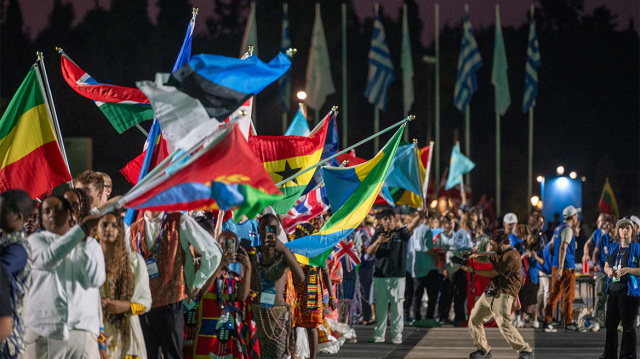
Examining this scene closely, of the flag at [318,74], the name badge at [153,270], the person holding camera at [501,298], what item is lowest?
the person holding camera at [501,298]

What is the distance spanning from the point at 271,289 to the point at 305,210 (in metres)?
4.23

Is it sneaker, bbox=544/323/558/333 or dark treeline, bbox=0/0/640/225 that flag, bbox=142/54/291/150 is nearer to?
sneaker, bbox=544/323/558/333

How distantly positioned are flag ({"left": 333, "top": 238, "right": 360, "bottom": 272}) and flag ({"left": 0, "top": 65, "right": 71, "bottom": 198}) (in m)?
4.57

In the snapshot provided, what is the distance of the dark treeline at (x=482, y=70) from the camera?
43812 millimetres

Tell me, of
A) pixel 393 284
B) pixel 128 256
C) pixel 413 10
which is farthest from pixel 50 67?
pixel 128 256

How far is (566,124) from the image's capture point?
55.5 metres

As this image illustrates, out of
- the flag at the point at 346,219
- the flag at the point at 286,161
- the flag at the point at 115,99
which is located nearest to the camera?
the flag at the point at 346,219

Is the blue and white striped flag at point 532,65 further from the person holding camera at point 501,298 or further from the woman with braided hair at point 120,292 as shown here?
the woman with braided hair at point 120,292

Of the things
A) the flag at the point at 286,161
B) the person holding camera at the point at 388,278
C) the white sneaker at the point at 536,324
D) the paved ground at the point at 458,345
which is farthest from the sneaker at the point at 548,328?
the flag at the point at 286,161

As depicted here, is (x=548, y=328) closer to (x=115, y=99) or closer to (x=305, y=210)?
(x=305, y=210)

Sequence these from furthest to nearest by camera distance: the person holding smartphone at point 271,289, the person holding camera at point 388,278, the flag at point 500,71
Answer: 1. the flag at point 500,71
2. the person holding camera at point 388,278
3. the person holding smartphone at point 271,289

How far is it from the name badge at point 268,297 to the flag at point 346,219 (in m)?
1.43

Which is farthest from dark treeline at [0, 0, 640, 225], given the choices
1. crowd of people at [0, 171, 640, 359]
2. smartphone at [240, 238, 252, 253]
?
smartphone at [240, 238, 252, 253]

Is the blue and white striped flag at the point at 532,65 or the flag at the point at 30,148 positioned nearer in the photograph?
the flag at the point at 30,148
